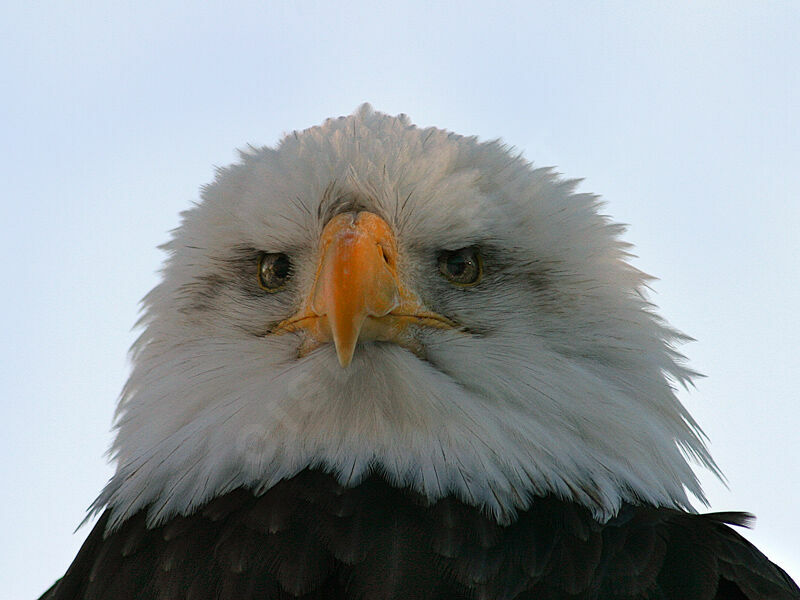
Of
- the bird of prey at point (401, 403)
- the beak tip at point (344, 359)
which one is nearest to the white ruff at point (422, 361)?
the bird of prey at point (401, 403)

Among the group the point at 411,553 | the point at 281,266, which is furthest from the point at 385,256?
the point at 411,553

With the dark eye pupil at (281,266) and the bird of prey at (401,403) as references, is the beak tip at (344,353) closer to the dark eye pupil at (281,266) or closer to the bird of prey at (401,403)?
the bird of prey at (401,403)

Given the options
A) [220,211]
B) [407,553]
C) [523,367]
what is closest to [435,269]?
[523,367]

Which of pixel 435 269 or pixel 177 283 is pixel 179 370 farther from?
pixel 435 269

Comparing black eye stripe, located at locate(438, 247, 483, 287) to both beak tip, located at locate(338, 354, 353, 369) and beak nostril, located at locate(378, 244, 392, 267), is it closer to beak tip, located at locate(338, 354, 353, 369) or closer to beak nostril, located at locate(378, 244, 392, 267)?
beak nostril, located at locate(378, 244, 392, 267)

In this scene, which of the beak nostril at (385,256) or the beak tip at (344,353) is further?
the beak nostril at (385,256)

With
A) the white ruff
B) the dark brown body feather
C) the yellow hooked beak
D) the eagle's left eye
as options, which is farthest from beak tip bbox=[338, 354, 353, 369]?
the eagle's left eye

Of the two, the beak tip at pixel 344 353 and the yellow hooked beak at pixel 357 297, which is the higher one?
the yellow hooked beak at pixel 357 297
